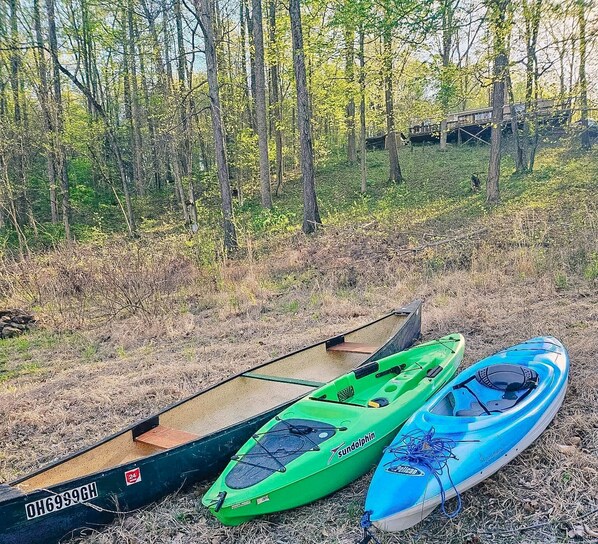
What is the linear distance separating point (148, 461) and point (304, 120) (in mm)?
10995

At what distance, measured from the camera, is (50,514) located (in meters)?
2.96

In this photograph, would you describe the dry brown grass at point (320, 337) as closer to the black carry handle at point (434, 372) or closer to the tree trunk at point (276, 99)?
the black carry handle at point (434, 372)

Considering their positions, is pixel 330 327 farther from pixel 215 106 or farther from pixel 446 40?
pixel 446 40

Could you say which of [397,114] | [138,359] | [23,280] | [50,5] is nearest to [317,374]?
[138,359]

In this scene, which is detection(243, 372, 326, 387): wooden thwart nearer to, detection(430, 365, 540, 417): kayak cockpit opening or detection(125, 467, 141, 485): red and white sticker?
detection(430, 365, 540, 417): kayak cockpit opening

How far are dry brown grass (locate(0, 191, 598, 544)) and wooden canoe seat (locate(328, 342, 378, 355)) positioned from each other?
0.93m

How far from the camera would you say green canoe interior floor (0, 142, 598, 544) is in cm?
315

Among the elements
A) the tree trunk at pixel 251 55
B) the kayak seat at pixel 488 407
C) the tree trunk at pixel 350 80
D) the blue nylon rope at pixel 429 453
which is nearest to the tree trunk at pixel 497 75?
the tree trunk at pixel 350 80

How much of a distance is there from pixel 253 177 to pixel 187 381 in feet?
52.3

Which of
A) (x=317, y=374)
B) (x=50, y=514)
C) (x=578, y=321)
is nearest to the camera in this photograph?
(x=50, y=514)

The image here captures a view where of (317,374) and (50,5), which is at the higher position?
(50,5)

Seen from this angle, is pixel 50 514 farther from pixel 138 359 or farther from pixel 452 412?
pixel 138 359

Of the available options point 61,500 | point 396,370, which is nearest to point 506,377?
point 396,370

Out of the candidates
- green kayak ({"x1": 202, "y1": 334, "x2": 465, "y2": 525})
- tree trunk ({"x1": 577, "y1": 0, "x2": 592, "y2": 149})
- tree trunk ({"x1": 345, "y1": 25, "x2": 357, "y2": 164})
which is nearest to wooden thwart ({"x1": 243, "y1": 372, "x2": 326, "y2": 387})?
green kayak ({"x1": 202, "y1": 334, "x2": 465, "y2": 525})
